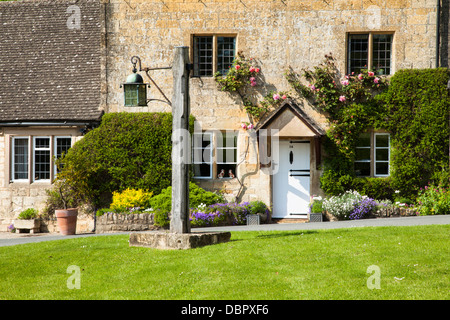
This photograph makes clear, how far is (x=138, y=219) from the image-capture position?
14945 millimetres

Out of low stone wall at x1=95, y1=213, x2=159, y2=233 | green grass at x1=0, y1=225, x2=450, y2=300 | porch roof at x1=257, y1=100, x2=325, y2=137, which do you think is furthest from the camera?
porch roof at x1=257, y1=100, x2=325, y2=137

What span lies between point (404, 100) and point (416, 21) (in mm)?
2412

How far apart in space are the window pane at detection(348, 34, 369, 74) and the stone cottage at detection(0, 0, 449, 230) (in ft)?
0.10

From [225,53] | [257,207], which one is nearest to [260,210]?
[257,207]

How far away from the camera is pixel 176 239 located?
949 cm

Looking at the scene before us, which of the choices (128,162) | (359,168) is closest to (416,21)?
(359,168)

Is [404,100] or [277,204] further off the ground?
[404,100]

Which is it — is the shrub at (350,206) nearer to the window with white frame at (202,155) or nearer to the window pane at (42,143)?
the window with white frame at (202,155)

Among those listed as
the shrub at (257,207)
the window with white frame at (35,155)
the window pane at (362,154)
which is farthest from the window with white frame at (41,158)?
the window pane at (362,154)

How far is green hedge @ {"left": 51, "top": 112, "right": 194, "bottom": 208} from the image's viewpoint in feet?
53.7

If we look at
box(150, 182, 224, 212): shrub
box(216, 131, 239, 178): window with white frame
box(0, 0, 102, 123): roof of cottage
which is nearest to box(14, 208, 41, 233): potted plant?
box(0, 0, 102, 123): roof of cottage

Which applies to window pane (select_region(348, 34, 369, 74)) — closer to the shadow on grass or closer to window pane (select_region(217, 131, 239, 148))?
window pane (select_region(217, 131, 239, 148))

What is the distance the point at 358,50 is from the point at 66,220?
1001 cm
